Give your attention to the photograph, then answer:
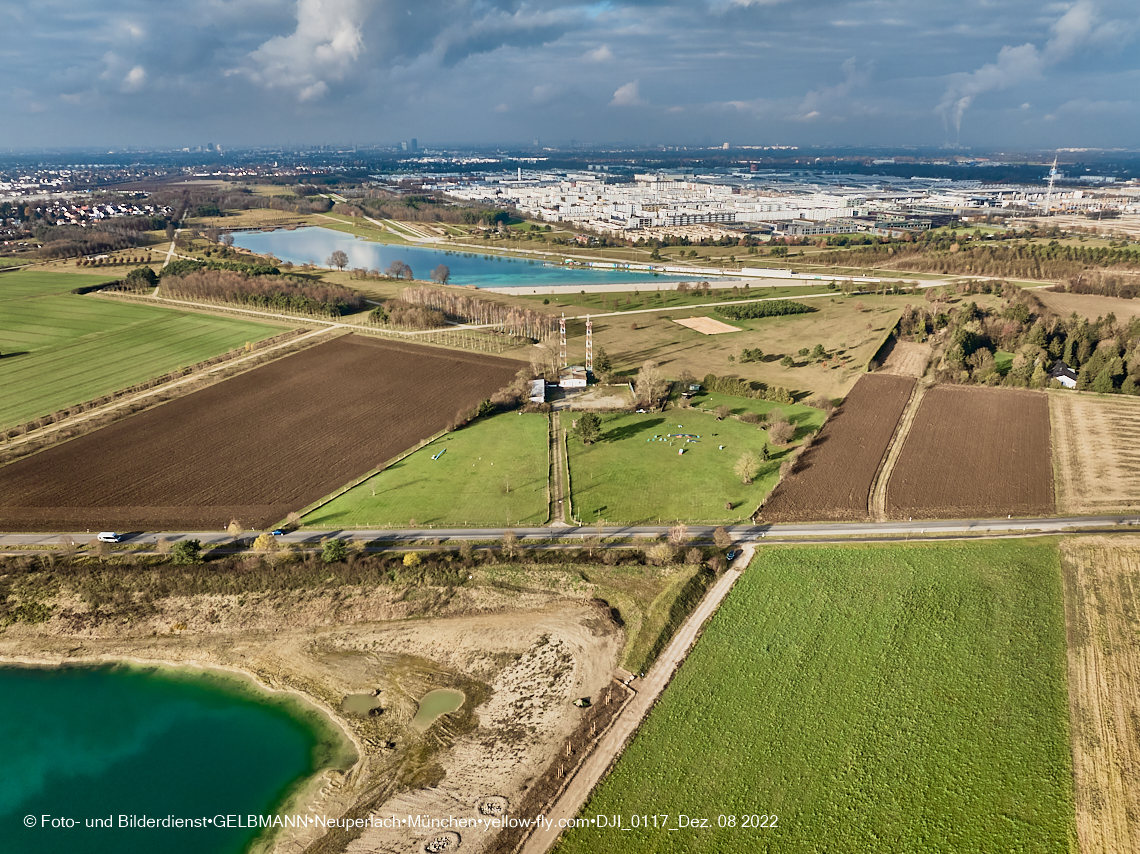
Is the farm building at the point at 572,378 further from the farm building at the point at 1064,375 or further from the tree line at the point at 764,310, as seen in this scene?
the farm building at the point at 1064,375

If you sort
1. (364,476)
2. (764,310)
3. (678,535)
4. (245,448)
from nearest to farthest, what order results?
(678,535)
(364,476)
(245,448)
(764,310)

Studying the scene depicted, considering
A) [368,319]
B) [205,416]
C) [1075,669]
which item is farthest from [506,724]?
[368,319]

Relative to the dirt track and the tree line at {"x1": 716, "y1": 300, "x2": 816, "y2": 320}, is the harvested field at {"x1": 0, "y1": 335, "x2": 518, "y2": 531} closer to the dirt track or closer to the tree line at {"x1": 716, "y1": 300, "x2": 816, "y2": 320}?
the dirt track

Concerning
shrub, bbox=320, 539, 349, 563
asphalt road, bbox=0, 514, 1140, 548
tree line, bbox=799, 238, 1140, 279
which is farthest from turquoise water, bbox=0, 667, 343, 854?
tree line, bbox=799, 238, 1140, 279

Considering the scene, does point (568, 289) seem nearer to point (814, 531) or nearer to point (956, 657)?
point (814, 531)

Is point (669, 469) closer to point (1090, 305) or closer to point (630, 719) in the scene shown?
point (630, 719)

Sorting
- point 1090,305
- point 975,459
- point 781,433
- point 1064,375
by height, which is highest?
point 1090,305

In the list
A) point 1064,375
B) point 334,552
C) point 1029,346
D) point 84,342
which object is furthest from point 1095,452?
point 84,342
